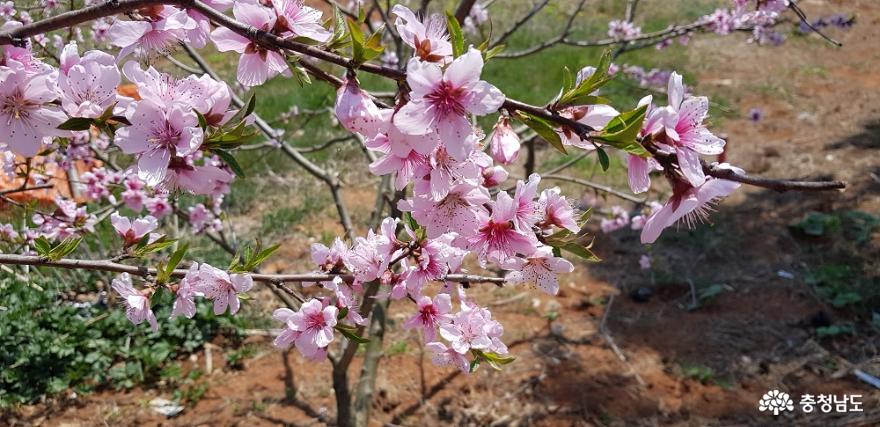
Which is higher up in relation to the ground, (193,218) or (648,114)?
(648,114)

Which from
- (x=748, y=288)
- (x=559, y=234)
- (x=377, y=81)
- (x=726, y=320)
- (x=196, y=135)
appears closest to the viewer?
(x=196, y=135)

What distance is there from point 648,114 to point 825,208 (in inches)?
207

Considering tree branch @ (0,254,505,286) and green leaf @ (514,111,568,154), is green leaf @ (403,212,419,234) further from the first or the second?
green leaf @ (514,111,568,154)

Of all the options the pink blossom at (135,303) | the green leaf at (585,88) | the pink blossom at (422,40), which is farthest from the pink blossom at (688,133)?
the pink blossom at (135,303)

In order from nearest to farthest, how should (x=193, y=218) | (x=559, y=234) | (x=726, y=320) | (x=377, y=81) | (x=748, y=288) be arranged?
(x=559, y=234), (x=193, y=218), (x=726, y=320), (x=748, y=288), (x=377, y=81)

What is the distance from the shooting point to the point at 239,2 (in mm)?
1141

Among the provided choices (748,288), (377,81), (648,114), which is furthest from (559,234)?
(377,81)

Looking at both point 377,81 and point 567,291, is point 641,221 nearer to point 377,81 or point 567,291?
point 567,291

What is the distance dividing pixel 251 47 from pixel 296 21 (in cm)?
11

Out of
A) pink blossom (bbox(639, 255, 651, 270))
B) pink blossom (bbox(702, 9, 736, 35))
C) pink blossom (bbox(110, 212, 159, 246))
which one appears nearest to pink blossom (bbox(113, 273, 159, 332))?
pink blossom (bbox(110, 212, 159, 246))

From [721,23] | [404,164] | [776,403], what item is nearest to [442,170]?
[404,164]

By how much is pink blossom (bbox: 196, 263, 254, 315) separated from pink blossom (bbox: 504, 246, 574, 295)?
0.66m

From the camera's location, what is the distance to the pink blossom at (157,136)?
1.09 meters

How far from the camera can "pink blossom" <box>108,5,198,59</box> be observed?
1229 millimetres
